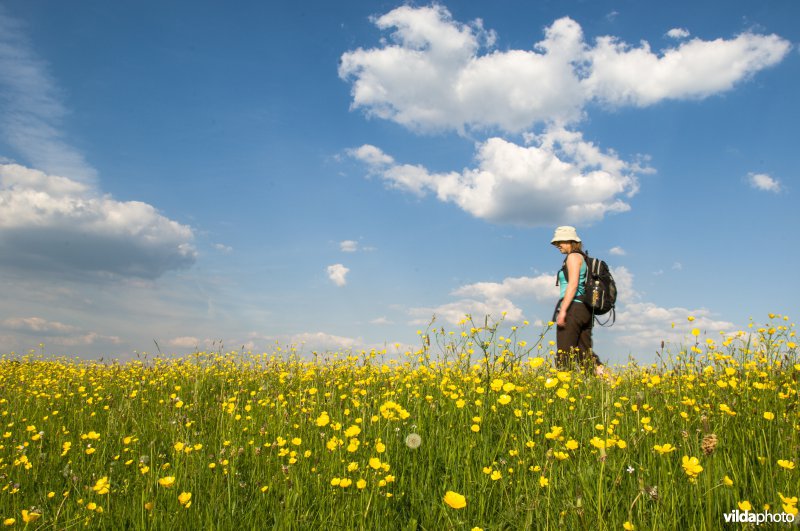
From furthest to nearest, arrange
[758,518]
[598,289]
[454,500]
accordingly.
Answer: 1. [598,289]
2. [758,518]
3. [454,500]

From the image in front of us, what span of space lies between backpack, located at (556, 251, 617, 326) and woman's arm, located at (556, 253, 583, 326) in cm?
14

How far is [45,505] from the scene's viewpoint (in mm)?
3547

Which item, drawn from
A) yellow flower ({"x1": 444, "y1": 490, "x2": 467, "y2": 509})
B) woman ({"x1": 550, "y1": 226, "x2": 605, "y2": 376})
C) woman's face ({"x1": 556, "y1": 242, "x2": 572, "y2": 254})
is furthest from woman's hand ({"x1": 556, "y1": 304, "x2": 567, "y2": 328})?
yellow flower ({"x1": 444, "y1": 490, "x2": 467, "y2": 509})

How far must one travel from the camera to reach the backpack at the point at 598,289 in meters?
8.20

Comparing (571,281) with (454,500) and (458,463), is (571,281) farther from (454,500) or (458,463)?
(454,500)

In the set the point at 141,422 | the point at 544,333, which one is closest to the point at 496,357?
the point at 544,333

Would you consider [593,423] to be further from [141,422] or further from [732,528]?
[141,422]

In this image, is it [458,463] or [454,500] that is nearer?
[454,500]

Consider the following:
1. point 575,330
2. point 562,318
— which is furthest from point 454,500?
point 575,330

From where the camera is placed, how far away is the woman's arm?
8.21 meters

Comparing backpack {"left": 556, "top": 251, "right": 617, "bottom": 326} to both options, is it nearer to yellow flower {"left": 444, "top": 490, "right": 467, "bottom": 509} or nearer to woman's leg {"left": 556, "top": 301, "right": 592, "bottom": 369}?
woman's leg {"left": 556, "top": 301, "right": 592, "bottom": 369}

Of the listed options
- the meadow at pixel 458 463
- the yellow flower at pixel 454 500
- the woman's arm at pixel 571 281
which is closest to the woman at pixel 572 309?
the woman's arm at pixel 571 281

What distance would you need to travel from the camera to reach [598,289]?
8.20m

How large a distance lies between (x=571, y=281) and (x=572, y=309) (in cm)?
48
